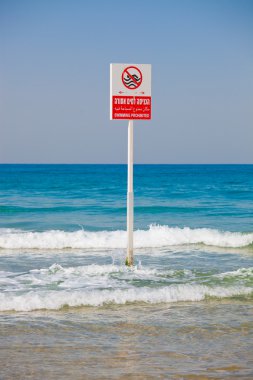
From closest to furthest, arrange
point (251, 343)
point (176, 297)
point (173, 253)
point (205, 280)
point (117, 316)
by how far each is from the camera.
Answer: point (251, 343) < point (117, 316) < point (176, 297) < point (205, 280) < point (173, 253)

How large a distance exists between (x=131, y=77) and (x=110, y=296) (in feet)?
12.3

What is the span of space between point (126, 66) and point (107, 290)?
371cm

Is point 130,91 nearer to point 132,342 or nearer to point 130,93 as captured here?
point 130,93

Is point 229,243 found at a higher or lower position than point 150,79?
lower

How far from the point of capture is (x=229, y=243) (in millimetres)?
13883

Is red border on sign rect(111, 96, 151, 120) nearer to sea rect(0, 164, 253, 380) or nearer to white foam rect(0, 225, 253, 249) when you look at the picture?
sea rect(0, 164, 253, 380)

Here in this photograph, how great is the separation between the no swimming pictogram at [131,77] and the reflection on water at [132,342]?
3815 millimetres

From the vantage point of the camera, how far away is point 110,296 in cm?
784

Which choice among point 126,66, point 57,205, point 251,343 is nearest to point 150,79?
point 126,66

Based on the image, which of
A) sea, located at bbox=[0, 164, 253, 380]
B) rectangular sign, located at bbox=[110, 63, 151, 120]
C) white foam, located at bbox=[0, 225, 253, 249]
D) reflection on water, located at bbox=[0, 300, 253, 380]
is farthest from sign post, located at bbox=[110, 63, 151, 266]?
white foam, located at bbox=[0, 225, 253, 249]

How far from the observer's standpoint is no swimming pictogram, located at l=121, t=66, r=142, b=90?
9.50 m

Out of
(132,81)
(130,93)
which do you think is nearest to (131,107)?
(130,93)

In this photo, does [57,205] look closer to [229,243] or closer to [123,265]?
[229,243]

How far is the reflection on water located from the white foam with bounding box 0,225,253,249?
6.11 metres
